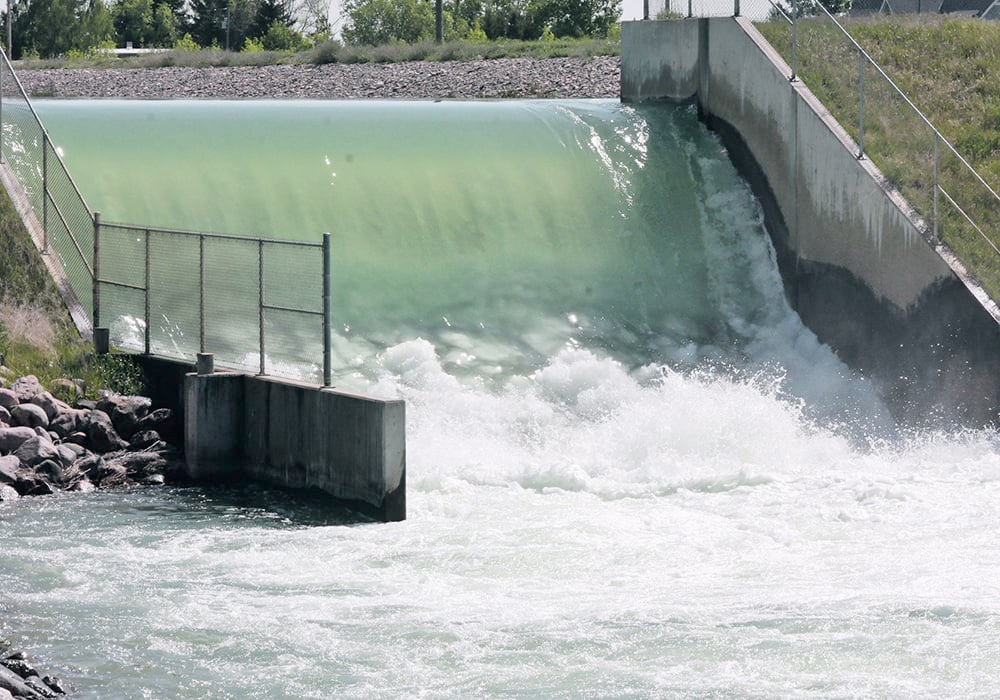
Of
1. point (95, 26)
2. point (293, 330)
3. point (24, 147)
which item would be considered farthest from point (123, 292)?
point (95, 26)

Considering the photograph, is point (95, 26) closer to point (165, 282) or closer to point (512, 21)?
point (512, 21)

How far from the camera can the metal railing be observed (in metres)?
18.3

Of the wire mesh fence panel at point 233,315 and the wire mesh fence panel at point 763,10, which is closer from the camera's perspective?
the wire mesh fence panel at point 233,315

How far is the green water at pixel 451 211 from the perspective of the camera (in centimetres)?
2100

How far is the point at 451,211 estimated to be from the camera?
2392cm

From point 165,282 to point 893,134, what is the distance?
32.0ft

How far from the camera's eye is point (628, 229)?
23828 mm

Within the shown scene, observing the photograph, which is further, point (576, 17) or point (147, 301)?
point (576, 17)

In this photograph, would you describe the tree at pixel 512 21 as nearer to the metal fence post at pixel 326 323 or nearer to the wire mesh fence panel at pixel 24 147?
the wire mesh fence panel at pixel 24 147

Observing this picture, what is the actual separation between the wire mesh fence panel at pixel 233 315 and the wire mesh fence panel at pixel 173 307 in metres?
0.19

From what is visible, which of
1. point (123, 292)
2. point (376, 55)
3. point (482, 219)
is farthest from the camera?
point (376, 55)

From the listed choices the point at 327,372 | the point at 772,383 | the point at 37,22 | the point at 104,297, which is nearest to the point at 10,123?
the point at 104,297

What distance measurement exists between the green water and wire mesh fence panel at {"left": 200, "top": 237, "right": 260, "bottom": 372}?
38mm

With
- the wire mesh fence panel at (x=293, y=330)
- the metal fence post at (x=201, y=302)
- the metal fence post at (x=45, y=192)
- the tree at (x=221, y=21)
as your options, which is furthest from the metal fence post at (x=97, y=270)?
the tree at (x=221, y=21)
